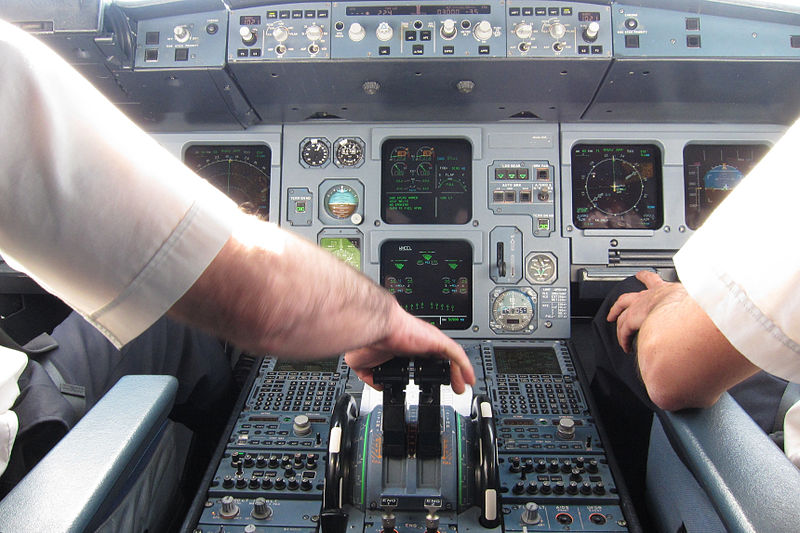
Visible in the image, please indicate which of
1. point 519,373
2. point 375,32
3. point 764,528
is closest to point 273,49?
point 375,32

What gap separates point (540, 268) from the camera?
9.86ft

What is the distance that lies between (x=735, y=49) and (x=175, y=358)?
248cm

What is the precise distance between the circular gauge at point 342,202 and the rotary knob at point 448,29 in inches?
34.2

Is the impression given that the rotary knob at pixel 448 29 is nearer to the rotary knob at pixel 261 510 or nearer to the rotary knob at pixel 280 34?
the rotary knob at pixel 280 34

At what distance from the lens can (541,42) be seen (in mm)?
2498

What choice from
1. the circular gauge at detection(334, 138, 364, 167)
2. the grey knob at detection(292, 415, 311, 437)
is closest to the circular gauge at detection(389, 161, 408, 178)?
the circular gauge at detection(334, 138, 364, 167)

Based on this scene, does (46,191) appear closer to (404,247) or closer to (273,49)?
(273,49)

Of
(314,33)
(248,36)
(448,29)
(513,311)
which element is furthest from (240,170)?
(513,311)

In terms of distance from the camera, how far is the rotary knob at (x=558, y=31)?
8.20ft

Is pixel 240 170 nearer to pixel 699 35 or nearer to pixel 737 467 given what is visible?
pixel 699 35

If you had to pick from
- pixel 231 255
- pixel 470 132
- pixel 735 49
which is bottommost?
pixel 231 255

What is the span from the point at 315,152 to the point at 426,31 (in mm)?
852

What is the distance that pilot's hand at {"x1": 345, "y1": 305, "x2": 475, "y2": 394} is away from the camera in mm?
1196

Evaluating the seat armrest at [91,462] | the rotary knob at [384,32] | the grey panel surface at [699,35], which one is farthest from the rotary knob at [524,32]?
the seat armrest at [91,462]
